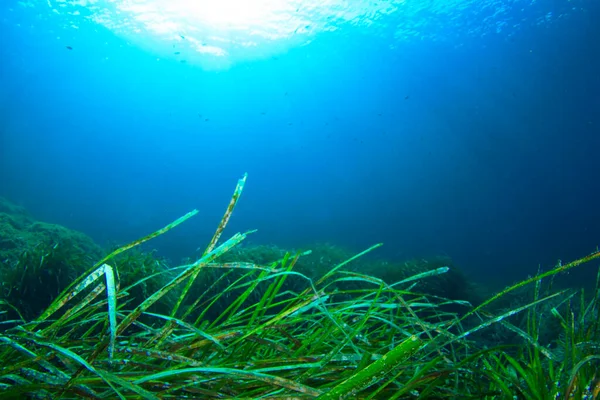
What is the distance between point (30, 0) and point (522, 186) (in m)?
83.3

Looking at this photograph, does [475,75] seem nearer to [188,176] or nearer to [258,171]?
[258,171]

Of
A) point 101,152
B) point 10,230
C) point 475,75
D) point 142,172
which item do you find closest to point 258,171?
point 142,172

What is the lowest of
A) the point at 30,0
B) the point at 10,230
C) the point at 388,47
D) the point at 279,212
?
the point at 279,212

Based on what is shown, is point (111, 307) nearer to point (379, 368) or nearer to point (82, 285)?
point (82, 285)

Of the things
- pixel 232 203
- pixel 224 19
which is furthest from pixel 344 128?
pixel 232 203

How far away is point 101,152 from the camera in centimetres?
9819

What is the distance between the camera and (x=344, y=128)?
250 ft

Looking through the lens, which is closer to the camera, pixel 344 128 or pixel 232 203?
pixel 232 203

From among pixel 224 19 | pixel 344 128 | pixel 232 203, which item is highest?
pixel 224 19

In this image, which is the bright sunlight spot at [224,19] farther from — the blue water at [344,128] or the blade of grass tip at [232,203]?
the blade of grass tip at [232,203]

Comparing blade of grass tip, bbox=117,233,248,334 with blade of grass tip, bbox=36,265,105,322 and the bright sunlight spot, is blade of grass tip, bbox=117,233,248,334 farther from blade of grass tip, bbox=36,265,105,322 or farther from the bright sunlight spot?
the bright sunlight spot

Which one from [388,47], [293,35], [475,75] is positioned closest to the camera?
[293,35]

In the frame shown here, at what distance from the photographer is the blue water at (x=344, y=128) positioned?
34.3 m

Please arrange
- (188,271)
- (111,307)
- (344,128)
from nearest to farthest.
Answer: (111,307), (188,271), (344,128)
